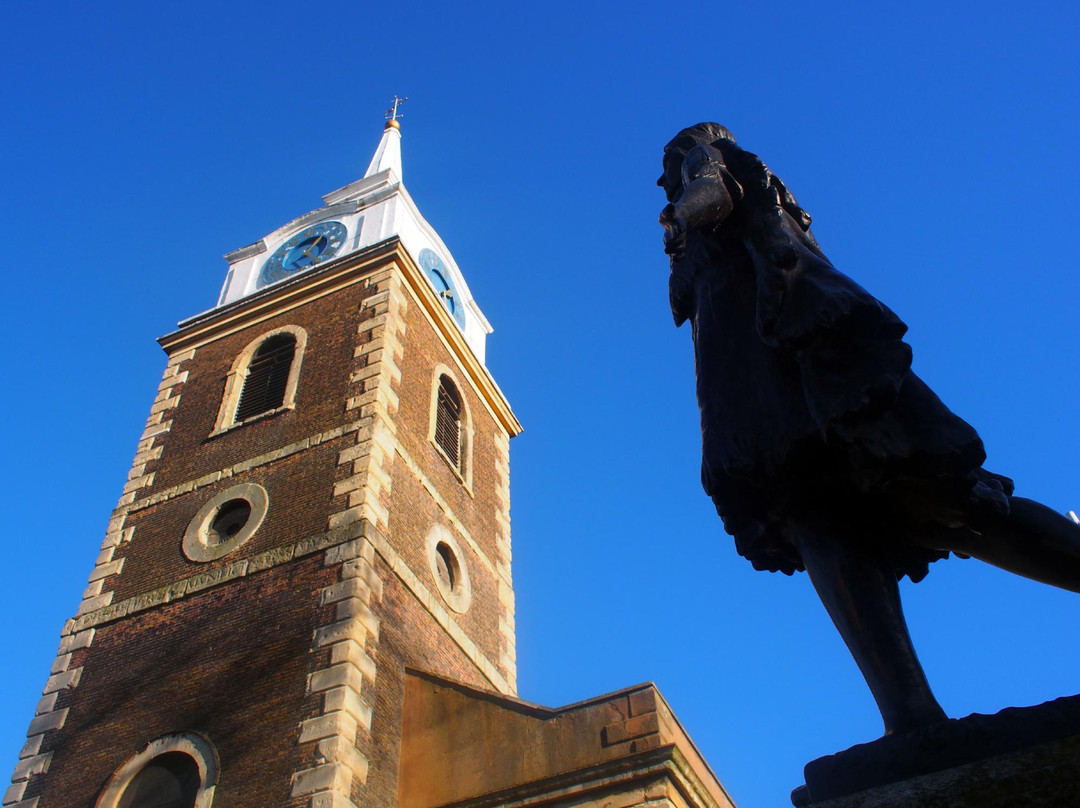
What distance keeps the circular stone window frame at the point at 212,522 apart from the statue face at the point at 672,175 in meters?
10.5

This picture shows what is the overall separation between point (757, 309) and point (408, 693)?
30.2ft

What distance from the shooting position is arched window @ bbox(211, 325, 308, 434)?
1600 centimetres

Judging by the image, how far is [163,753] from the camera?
1098cm

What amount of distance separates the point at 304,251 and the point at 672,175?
17.0m

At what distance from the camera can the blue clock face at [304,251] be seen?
19641 mm

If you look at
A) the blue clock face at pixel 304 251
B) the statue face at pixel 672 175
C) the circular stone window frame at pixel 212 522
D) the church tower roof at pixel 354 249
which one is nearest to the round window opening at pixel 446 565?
the circular stone window frame at pixel 212 522

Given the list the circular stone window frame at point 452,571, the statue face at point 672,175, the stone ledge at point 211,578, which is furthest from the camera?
the circular stone window frame at point 452,571

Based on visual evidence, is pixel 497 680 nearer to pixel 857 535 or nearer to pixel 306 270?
pixel 306 270

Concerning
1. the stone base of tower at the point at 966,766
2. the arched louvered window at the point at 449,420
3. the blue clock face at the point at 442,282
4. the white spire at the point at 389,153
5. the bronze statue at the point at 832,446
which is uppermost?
the white spire at the point at 389,153

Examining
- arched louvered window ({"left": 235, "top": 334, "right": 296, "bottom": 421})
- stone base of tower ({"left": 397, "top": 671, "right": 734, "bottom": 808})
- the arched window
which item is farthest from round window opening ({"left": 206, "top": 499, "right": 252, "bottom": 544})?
stone base of tower ({"left": 397, "top": 671, "right": 734, "bottom": 808})

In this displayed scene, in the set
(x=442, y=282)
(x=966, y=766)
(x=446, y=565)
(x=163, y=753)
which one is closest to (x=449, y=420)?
(x=446, y=565)

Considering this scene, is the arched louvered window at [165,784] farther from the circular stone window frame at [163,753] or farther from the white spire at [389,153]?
the white spire at [389,153]

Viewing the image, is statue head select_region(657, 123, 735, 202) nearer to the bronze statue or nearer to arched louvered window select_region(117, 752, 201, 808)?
the bronze statue

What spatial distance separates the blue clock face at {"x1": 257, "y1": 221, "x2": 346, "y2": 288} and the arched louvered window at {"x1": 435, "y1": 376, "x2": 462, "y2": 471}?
12.5 feet
